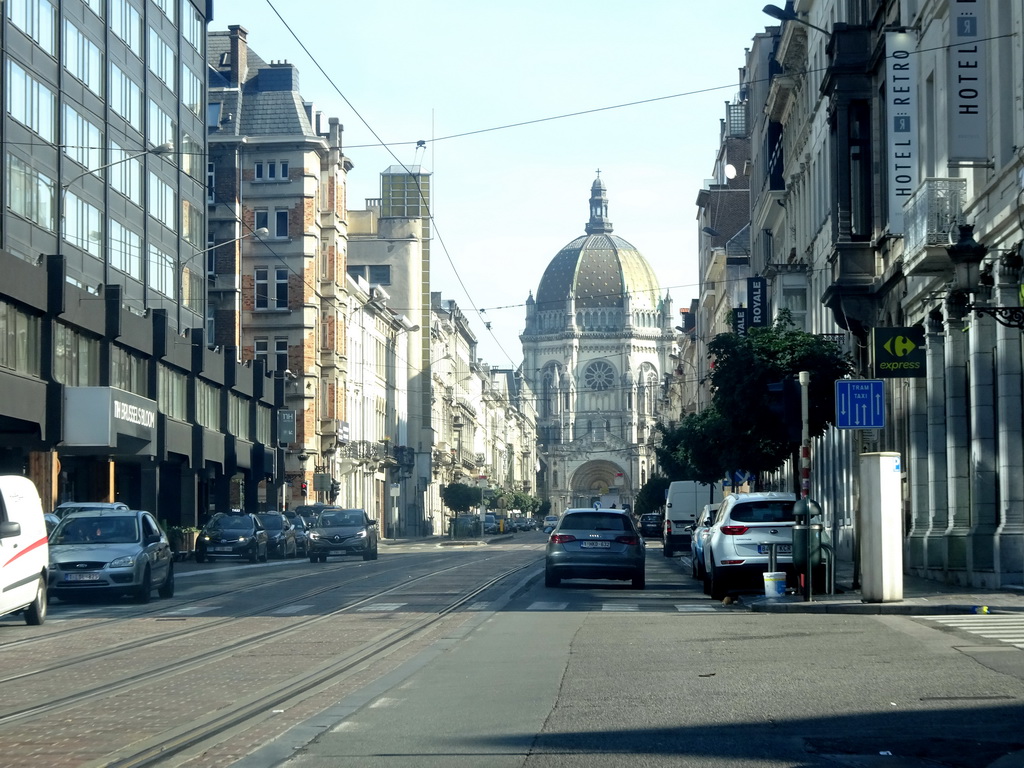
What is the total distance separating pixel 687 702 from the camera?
11.4 metres

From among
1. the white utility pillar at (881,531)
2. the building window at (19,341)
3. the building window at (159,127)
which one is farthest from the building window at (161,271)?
the white utility pillar at (881,531)

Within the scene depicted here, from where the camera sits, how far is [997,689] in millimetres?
11711

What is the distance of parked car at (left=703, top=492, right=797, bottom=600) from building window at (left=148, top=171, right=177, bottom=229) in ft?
111

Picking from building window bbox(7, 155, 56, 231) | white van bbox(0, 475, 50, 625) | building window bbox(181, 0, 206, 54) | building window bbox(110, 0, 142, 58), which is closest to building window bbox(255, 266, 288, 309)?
building window bbox(181, 0, 206, 54)

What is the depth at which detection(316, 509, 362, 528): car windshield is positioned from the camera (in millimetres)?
47812

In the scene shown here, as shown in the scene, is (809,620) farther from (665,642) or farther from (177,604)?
(177,604)

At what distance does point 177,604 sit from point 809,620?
10086 mm

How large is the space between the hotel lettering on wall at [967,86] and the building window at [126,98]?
31.7m

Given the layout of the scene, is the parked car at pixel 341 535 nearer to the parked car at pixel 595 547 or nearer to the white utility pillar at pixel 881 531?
the parked car at pixel 595 547

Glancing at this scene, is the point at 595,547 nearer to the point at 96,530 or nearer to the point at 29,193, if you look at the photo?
the point at 96,530

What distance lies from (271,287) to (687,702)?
6722cm

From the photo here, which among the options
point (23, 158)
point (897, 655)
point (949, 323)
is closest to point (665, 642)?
point (897, 655)

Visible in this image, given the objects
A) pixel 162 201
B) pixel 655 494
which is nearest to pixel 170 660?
pixel 162 201

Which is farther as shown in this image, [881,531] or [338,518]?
[338,518]
